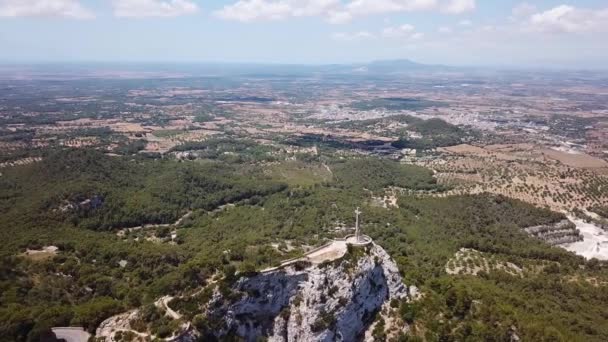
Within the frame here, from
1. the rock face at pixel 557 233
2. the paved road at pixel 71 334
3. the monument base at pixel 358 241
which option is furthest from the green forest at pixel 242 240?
the monument base at pixel 358 241

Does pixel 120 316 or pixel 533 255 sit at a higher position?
pixel 120 316

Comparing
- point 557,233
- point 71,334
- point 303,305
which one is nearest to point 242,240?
point 303,305

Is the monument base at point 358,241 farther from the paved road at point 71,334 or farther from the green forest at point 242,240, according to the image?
the paved road at point 71,334

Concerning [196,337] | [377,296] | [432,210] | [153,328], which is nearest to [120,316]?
[153,328]

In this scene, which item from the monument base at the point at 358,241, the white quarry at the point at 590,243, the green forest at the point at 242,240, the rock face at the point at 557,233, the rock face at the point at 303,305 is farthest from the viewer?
the rock face at the point at 557,233

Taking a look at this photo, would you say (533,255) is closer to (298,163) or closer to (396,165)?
(396,165)

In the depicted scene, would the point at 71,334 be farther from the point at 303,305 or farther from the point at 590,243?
the point at 590,243
